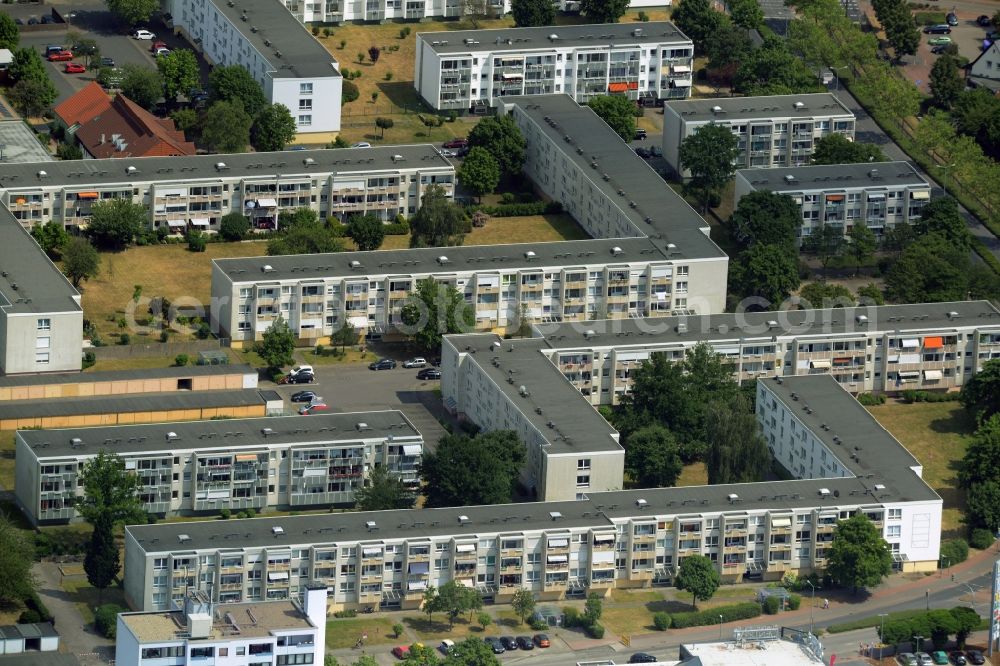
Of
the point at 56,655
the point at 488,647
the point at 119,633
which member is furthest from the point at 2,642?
the point at 488,647

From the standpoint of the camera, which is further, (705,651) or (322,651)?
(705,651)

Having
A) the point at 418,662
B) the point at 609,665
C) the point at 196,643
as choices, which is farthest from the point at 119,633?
the point at 609,665

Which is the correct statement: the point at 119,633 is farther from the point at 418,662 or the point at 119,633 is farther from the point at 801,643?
the point at 801,643

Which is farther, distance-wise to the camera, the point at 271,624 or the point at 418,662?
the point at 418,662

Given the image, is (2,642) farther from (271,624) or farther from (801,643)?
(801,643)
